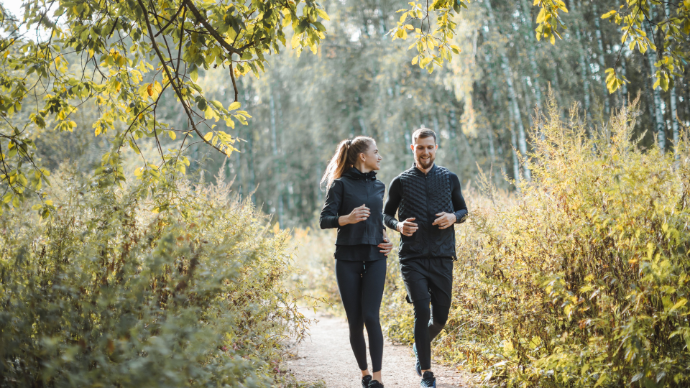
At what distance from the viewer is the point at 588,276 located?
9.78 feet

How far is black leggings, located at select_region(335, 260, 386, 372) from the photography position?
3850 millimetres

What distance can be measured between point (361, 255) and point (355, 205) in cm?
45

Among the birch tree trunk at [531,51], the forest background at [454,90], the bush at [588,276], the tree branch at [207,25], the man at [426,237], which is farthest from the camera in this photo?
the birch tree trunk at [531,51]

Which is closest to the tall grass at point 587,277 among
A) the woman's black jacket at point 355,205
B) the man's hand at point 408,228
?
the man's hand at point 408,228

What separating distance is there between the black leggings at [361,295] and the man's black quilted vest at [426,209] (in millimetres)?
336

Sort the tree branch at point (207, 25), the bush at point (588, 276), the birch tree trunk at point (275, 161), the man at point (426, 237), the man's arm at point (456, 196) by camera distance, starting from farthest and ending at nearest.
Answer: the birch tree trunk at point (275, 161), the man's arm at point (456, 196), the man at point (426, 237), the tree branch at point (207, 25), the bush at point (588, 276)

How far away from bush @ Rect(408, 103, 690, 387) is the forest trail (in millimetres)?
341

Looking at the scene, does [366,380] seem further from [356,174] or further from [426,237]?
[356,174]

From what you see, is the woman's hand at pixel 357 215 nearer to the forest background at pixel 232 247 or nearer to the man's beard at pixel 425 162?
the man's beard at pixel 425 162

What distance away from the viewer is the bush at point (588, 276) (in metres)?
2.75

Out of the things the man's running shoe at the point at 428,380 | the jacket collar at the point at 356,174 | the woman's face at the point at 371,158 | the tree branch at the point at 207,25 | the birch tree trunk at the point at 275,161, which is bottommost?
the man's running shoe at the point at 428,380

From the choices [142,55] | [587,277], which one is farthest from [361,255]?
[142,55]

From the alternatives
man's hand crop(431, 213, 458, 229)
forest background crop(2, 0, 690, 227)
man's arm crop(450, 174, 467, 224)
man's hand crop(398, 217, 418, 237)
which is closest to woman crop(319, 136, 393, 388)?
man's hand crop(398, 217, 418, 237)

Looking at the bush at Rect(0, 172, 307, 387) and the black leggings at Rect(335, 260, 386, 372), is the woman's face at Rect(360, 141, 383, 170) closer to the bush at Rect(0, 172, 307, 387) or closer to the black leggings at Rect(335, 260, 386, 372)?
the black leggings at Rect(335, 260, 386, 372)
